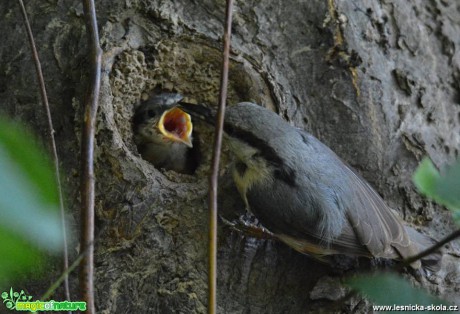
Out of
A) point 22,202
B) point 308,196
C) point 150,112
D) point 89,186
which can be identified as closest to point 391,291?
point 22,202

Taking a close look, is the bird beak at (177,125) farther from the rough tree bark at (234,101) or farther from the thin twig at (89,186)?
the thin twig at (89,186)

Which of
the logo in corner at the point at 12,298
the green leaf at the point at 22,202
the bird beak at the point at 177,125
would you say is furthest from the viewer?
the bird beak at the point at 177,125

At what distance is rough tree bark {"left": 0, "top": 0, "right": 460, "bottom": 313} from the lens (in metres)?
2.15

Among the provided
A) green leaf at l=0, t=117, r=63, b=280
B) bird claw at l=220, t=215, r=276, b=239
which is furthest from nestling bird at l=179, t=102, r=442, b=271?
green leaf at l=0, t=117, r=63, b=280

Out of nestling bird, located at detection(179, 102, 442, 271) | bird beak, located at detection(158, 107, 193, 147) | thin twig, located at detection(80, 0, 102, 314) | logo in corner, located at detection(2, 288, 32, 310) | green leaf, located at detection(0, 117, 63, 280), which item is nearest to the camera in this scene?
green leaf, located at detection(0, 117, 63, 280)

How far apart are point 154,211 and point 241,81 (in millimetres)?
668

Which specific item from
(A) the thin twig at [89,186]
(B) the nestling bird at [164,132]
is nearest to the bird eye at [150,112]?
(B) the nestling bird at [164,132]

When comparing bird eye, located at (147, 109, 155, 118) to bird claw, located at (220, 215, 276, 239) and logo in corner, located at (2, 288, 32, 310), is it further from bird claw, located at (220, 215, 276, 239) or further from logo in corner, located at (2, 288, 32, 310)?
logo in corner, located at (2, 288, 32, 310)

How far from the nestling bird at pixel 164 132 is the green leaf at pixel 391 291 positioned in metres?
1.73

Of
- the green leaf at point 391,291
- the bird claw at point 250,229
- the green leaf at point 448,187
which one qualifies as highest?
the bird claw at point 250,229

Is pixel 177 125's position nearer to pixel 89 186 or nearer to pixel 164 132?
pixel 164 132

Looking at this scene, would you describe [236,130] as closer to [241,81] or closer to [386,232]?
[241,81]

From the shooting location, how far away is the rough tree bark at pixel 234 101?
2146 mm

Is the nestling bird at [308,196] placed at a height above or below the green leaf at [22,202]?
above
